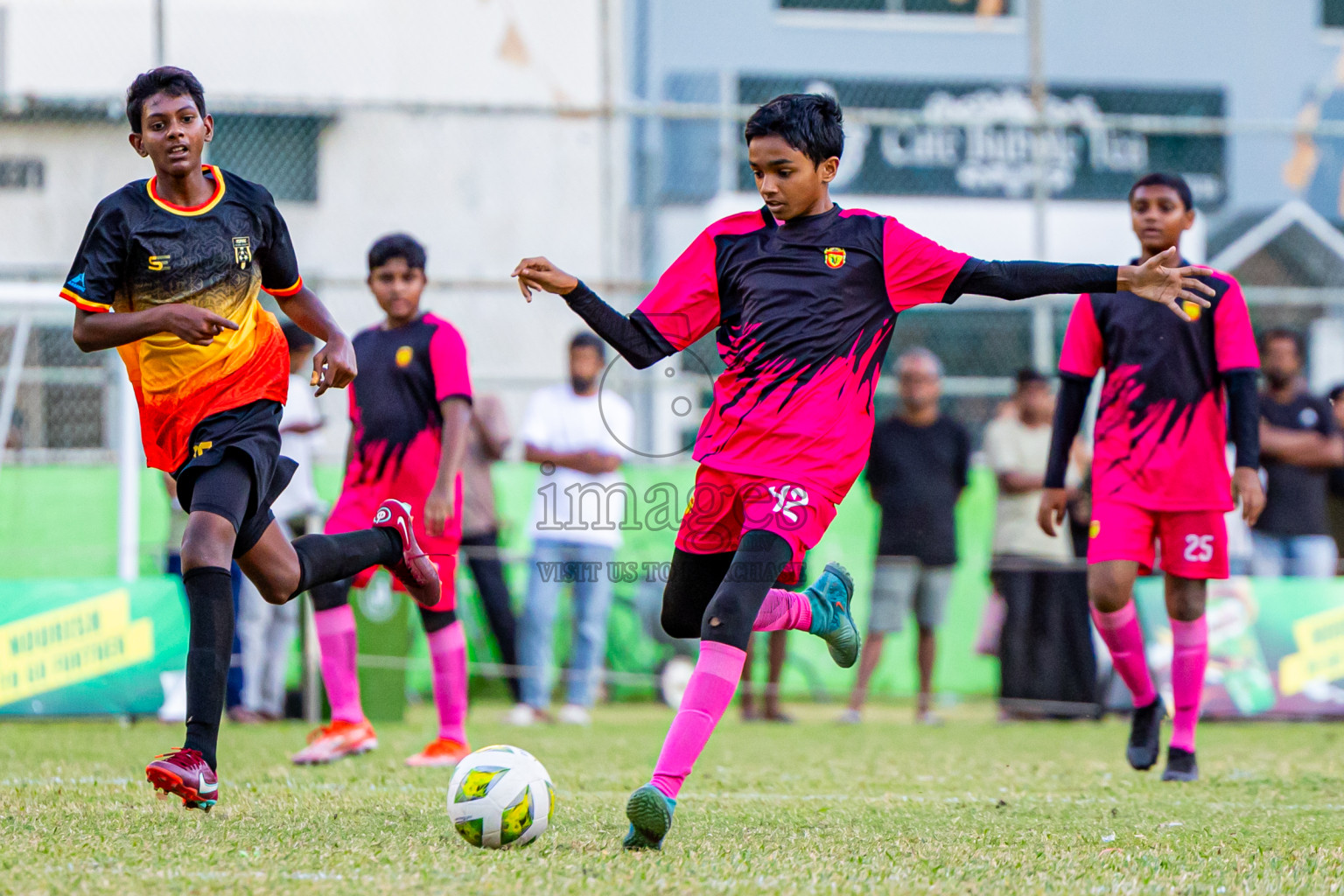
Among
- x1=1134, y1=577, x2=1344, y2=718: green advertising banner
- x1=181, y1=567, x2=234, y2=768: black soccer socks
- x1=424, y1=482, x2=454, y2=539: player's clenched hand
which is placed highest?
x1=424, y1=482, x2=454, y2=539: player's clenched hand

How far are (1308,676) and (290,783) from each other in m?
6.67

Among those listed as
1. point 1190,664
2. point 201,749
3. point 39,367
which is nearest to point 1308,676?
point 1190,664

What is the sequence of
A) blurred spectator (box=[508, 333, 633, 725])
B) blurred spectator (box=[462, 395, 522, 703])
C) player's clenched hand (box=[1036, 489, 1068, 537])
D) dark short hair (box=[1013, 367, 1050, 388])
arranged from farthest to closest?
dark short hair (box=[1013, 367, 1050, 388]), blurred spectator (box=[508, 333, 633, 725]), blurred spectator (box=[462, 395, 522, 703]), player's clenched hand (box=[1036, 489, 1068, 537])

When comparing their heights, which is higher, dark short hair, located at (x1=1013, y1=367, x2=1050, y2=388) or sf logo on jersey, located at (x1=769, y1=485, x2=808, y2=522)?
dark short hair, located at (x1=1013, y1=367, x2=1050, y2=388)

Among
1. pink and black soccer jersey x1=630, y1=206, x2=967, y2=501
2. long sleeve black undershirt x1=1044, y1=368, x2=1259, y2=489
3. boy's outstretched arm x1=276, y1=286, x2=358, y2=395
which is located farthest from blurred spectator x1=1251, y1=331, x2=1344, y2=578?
boy's outstretched arm x1=276, y1=286, x2=358, y2=395

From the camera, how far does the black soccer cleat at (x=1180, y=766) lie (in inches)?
238

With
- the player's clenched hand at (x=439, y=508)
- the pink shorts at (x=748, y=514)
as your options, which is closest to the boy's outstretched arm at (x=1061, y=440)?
the pink shorts at (x=748, y=514)

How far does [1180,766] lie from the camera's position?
609 cm

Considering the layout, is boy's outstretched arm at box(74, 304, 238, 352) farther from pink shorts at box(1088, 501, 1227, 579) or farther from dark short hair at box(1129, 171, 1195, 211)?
dark short hair at box(1129, 171, 1195, 211)

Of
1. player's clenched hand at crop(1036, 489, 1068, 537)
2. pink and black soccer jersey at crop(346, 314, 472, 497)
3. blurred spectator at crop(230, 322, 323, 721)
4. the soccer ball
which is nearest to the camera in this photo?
the soccer ball

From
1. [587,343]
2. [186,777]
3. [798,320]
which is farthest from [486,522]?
[798,320]

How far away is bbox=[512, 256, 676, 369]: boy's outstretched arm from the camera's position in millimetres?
4219

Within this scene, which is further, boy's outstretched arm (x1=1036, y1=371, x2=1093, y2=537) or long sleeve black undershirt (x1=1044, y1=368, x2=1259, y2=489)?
boy's outstretched arm (x1=1036, y1=371, x2=1093, y2=537)

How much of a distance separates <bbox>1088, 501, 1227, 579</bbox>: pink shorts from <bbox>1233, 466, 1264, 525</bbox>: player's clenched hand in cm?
10
